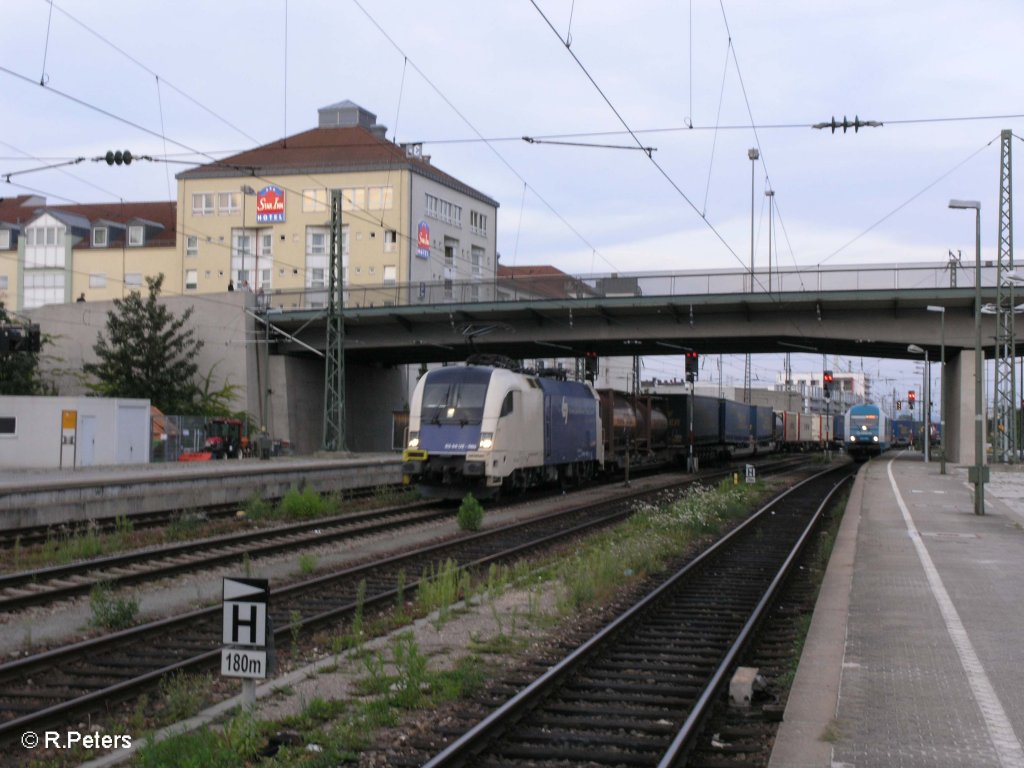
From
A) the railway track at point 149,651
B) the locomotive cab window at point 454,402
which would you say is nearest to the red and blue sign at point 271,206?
the locomotive cab window at point 454,402

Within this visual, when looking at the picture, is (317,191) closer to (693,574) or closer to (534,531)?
(534,531)

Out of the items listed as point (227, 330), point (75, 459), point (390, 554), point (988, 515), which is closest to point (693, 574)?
point (390, 554)

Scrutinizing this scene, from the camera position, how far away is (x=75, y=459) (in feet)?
117

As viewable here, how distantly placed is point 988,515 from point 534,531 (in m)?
10.0

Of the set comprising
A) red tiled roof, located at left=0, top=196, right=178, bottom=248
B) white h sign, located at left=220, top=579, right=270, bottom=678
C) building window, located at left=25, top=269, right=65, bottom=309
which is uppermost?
red tiled roof, located at left=0, top=196, right=178, bottom=248

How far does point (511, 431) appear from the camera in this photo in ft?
84.9

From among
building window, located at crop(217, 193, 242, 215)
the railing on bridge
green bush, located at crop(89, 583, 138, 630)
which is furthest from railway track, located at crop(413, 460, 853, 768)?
building window, located at crop(217, 193, 242, 215)

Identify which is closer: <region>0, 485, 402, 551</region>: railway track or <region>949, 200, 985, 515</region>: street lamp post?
<region>0, 485, 402, 551</region>: railway track

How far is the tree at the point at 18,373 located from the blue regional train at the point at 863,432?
4462 centimetres

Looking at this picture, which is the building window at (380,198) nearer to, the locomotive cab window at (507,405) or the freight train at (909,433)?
the locomotive cab window at (507,405)

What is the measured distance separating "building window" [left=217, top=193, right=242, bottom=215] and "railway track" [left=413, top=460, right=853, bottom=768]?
209 feet

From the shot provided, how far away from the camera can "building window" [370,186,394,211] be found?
71.6m

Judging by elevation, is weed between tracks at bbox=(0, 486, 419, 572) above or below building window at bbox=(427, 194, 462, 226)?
below

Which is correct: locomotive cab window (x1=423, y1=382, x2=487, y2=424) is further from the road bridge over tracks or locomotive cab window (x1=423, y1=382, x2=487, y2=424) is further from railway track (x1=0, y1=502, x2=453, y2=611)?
the road bridge over tracks
